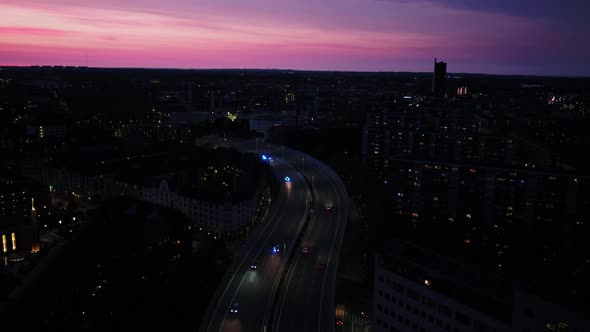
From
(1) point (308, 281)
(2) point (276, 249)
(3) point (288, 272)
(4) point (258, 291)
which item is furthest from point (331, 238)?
(4) point (258, 291)

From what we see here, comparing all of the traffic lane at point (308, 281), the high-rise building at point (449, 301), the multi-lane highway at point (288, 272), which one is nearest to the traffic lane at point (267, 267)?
the multi-lane highway at point (288, 272)

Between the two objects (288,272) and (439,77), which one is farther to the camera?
(439,77)

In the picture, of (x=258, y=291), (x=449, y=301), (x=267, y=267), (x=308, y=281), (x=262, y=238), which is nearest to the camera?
(x=449, y=301)

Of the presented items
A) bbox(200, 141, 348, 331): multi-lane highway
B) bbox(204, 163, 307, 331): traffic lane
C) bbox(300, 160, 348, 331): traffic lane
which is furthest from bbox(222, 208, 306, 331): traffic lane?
bbox(300, 160, 348, 331): traffic lane

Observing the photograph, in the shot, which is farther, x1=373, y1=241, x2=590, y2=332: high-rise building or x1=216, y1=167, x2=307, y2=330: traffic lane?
x1=216, y1=167, x2=307, y2=330: traffic lane

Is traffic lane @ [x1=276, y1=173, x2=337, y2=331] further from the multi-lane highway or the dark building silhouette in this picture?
the dark building silhouette

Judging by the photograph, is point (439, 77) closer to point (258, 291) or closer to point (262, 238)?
point (262, 238)

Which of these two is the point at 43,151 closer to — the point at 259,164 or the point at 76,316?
the point at 259,164

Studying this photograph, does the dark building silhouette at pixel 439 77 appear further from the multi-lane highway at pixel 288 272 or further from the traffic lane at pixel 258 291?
the traffic lane at pixel 258 291
